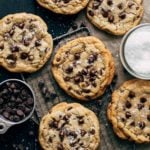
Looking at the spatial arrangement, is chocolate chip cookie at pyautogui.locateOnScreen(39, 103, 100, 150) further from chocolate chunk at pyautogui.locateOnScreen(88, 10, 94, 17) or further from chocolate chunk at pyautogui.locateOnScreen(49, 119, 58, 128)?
chocolate chunk at pyautogui.locateOnScreen(88, 10, 94, 17)

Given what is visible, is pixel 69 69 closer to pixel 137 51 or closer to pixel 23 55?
pixel 23 55

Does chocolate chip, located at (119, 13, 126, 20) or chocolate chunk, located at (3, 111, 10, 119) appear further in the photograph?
chocolate chip, located at (119, 13, 126, 20)

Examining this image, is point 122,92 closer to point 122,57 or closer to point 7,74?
point 122,57

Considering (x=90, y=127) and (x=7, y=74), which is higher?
(x=7, y=74)

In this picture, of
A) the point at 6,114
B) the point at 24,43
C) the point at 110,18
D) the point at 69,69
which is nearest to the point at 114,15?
the point at 110,18

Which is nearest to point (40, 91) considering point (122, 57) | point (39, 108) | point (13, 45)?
point (39, 108)

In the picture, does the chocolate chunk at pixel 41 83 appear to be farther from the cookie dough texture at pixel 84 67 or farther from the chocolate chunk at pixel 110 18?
the chocolate chunk at pixel 110 18

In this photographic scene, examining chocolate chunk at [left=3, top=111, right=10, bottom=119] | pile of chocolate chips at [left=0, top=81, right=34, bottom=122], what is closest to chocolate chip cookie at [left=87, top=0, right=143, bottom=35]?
pile of chocolate chips at [left=0, top=81, right=34, bottom=122]
